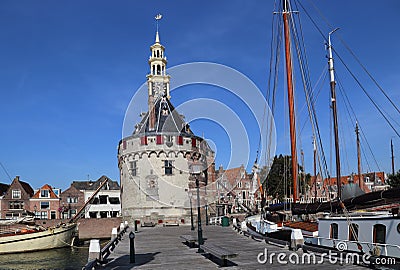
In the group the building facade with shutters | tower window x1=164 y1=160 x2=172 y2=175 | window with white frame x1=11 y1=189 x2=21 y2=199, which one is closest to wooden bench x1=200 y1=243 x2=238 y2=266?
tower window x1=164 y1=160 x2=172 y2=175

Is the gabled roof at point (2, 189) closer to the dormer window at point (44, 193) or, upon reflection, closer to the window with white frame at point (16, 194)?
the window with white frame at point (16, 194)

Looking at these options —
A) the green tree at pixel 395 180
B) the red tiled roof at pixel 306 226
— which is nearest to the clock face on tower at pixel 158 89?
the green tree at pixel 395 180

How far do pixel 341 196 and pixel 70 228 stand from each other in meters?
33.7

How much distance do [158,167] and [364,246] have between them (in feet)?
132

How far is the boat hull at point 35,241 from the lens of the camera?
1557 inches

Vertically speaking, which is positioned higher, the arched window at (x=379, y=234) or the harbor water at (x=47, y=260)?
the arched window at (x=379, y=234)

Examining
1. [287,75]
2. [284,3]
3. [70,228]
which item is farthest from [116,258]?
[70,228]

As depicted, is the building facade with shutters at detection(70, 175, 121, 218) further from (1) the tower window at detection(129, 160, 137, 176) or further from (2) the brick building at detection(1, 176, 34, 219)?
(1) the tower window at detection(129, 160, 137, 176)

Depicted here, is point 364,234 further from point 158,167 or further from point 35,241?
point 158,167

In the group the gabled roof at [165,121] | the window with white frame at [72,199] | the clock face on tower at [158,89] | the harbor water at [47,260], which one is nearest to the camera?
the harbor water at [47,260]

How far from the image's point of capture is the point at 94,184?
74.4 meters

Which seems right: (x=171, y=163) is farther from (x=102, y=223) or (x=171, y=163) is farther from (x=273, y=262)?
(x=273, y=262)

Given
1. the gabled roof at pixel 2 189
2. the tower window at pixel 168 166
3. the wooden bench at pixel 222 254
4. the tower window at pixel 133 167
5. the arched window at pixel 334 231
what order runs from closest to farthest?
1. the wooden bench at pixel 222 254
2. the arched window at pixel 334 231
3. the tower window at pixel 168 166
4. the tower window at pixel 133 167
5. the gabled roof at pixel 2 189

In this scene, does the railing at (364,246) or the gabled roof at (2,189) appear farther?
the gabled roof at (2,189)
